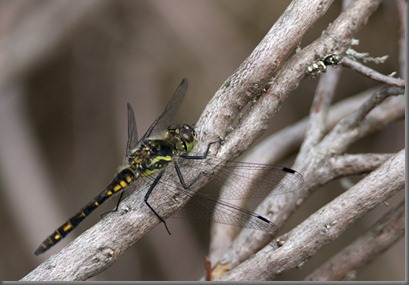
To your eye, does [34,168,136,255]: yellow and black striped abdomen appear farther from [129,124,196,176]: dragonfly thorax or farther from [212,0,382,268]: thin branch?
[212,0,382,268]: thin branch

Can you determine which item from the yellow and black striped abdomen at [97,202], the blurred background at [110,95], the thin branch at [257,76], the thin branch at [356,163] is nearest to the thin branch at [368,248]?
the thin branch at [356,163]

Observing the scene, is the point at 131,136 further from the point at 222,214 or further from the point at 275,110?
the point at 275,110

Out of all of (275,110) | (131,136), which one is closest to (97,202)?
(131,136)

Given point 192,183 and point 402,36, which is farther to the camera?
point 402,36

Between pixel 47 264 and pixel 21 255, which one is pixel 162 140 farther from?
pixel 21 255

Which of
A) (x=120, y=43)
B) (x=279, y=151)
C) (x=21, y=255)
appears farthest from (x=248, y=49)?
(x=21, y=255)

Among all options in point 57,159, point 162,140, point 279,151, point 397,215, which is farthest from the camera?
point 57,159

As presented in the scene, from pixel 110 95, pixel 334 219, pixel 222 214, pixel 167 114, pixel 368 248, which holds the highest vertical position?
pixel 110 95

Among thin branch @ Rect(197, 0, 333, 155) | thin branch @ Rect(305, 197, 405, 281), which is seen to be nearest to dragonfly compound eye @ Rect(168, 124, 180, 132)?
thin branch @ Rect(197, 0, 333, 155)
